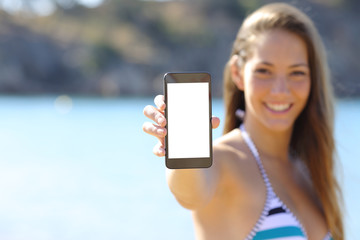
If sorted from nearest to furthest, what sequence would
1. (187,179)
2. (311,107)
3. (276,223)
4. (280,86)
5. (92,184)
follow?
(187,179) → (276,223) → (280,86) → (311,107) → (92,184)

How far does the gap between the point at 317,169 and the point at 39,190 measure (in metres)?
8.69

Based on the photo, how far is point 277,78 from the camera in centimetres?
204

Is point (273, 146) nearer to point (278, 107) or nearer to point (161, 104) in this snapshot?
point (278, 107)

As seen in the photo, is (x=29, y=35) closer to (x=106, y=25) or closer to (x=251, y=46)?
(x=106, y=25)

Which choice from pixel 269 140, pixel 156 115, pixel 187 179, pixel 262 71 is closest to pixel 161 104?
pixel 156 115

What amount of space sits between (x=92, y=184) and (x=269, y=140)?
30.1ft

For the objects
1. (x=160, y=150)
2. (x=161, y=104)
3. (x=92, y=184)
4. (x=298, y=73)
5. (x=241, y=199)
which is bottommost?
(x=92, y=184)

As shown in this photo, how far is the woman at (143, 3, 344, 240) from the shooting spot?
190 centimetres

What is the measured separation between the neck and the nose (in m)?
0.23

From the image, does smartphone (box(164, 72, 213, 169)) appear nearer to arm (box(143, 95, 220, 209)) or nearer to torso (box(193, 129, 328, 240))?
arm (box(143, 95, 220, 209))

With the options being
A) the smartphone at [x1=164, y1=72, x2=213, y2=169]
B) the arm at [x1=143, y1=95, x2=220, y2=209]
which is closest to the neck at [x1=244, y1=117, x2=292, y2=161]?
the arm at [x1=143, y1=95, x2=220, y2=209]

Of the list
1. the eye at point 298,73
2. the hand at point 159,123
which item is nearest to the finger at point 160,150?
the hand at point 159,123

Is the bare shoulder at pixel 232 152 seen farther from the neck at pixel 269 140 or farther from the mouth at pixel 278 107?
Result: the mouth at pixel 278 107

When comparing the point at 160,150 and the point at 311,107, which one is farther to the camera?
the point at 311,107
